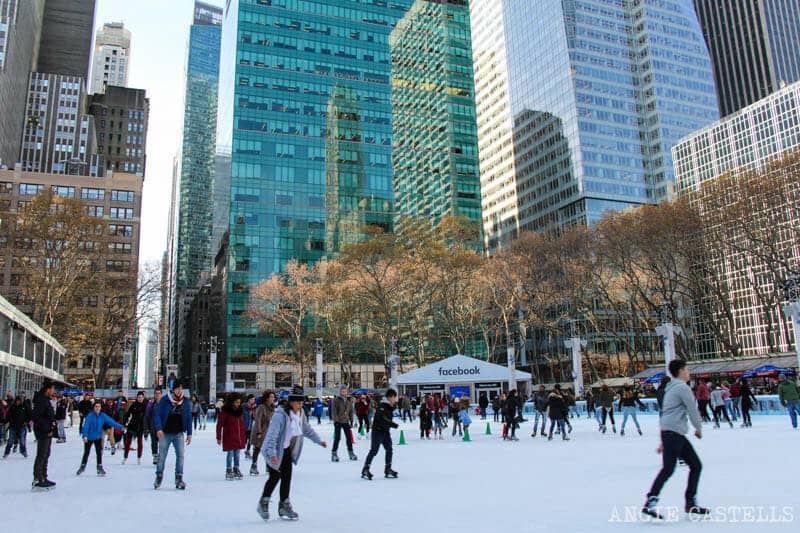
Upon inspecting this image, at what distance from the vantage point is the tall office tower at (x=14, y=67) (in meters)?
91.3

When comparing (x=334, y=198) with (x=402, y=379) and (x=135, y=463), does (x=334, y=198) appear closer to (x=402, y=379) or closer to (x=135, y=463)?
(x=402, y=379)

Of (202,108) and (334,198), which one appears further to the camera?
(202,108)

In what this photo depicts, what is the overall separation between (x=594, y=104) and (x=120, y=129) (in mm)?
94638

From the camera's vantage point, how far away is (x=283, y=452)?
716 cm

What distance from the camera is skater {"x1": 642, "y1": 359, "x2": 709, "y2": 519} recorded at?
6244mm

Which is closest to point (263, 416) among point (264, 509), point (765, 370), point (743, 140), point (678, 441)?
point (264, 509)

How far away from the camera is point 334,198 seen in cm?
9112

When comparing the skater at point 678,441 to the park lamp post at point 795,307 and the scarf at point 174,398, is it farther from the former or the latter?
the park lamp post at point 795,307

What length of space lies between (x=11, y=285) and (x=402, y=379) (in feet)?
211

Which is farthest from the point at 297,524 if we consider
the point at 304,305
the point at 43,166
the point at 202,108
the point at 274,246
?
the point at 202,108

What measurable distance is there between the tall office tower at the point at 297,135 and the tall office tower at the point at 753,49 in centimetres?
9692

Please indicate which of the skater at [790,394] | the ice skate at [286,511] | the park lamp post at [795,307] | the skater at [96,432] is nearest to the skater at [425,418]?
the skater at [790,394]

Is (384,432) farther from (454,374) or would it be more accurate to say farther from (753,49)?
(753,49)

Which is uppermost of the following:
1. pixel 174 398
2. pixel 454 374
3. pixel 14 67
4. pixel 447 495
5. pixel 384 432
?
pixel 14 67
